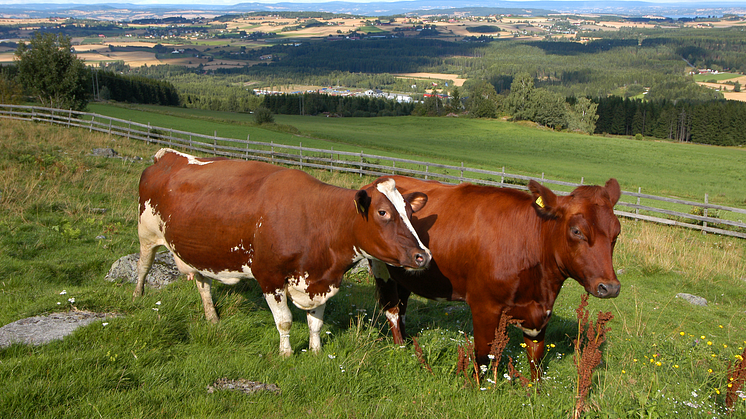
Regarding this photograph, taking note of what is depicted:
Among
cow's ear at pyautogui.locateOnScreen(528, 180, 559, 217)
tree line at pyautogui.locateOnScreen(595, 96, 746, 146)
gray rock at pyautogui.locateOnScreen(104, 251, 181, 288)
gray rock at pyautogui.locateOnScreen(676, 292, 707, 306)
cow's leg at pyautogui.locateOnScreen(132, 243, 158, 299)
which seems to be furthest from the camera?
tree line at pyautogui.locateOnScreen(595, 96, 746, 146)

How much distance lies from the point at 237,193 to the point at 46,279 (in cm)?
362

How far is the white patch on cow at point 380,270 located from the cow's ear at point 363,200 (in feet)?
3.83

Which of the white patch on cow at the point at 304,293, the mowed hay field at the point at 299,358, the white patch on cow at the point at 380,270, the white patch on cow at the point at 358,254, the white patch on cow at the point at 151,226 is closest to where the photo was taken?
the mowed hay field at the point at 299,358

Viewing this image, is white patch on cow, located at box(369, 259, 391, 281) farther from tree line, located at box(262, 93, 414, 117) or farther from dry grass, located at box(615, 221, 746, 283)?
tree line, located at box(262, 93, 414, 117)

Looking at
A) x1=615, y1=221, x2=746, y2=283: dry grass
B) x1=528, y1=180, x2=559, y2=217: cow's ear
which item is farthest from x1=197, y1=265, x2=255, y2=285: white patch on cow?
x1=615, y1=221, x2=746, y2=283: dry grass

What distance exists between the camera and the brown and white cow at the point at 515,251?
3994mm

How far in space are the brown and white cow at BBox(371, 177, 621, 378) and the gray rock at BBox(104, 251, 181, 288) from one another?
10.3ft

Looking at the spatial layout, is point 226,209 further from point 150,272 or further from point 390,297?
point 150,272

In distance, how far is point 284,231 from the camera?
15.3 feet

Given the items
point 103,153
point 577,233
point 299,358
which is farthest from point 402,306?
point 103,153

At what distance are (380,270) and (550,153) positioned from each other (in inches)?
1891

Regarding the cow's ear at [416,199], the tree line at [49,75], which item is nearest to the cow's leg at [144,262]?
the cow's ear at [416,199]

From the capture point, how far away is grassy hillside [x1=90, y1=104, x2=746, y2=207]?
3603cm

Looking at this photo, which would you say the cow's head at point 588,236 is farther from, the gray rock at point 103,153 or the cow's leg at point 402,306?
the gray rock at point 103,153
